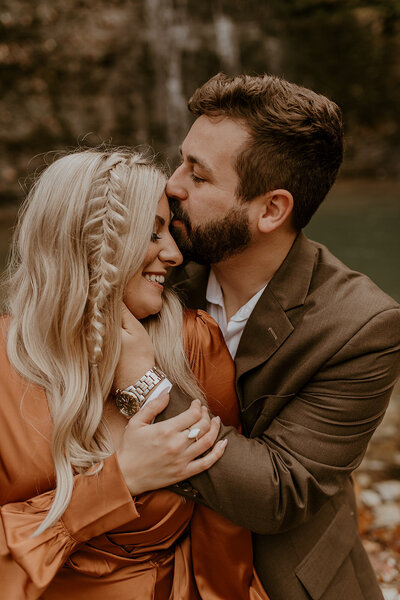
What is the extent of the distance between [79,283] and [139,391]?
0.40 m

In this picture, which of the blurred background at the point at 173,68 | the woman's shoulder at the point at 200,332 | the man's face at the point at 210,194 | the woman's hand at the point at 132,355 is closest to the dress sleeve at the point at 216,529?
the woman's shoulder at the point at 200,332

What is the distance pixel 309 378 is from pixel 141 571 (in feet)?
2.89

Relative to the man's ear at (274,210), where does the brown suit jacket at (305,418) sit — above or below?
below

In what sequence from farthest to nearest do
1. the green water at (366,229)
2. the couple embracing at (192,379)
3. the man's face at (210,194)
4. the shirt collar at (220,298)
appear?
the green water at (366,229)
the shirt collar at (220,298)
the man's face at (210,194)
the couple embracing at (192,379)

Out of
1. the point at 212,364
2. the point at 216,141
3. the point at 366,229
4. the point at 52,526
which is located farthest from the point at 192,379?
the point at 366,229

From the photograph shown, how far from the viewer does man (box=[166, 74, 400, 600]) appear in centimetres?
194

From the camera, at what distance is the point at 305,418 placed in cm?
203

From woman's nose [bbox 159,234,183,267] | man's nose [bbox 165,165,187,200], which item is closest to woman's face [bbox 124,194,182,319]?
woman's nose [bbox 159,234,183,267]

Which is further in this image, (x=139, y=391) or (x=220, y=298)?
(x=220, y=298)

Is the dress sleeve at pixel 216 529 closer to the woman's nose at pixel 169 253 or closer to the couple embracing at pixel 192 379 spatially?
the couple embracing at pixel 192 379

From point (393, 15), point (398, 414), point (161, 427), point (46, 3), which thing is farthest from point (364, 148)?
point (161, 427)

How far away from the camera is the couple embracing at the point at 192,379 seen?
1790mm

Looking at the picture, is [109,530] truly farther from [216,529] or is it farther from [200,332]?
[200,332]

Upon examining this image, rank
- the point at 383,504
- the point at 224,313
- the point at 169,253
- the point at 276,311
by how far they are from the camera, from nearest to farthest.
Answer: the point at 169,253, the point at 276,311, the point at 224,313, the point at 383,504
